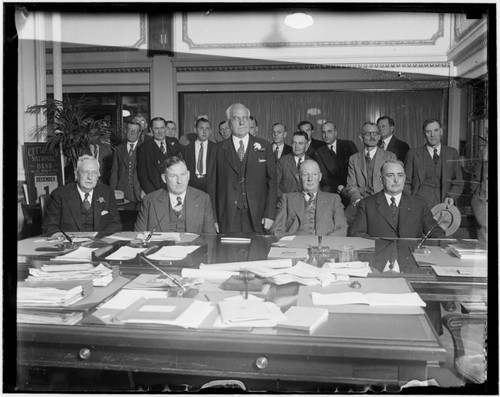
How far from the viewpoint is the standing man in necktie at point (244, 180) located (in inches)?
161

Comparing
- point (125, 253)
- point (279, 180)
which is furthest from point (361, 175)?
point (125, 253)

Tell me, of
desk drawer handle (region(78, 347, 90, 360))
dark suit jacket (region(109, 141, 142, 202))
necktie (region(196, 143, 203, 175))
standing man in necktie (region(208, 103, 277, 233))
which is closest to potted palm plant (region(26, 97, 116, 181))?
dark suit jacket (region(109, 141, 142, 202))

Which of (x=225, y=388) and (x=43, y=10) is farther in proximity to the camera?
(x=43, y=10)

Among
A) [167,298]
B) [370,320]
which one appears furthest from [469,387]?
[167,298]

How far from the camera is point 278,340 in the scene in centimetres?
149

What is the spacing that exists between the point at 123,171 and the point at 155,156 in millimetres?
381

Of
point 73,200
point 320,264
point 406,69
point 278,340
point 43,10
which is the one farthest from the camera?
point 406,69

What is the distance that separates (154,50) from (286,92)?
1988mm

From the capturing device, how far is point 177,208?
11.0 ft

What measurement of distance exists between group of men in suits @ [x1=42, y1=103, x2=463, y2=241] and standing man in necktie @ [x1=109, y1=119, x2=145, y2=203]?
10 mm

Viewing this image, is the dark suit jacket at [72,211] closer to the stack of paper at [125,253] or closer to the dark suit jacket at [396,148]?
the stack of paper at [125,253]

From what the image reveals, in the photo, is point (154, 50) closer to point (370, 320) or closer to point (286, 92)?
point (286, 92)

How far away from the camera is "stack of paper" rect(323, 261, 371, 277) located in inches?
85.3

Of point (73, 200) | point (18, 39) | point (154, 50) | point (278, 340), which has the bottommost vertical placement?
point (278, 340)
